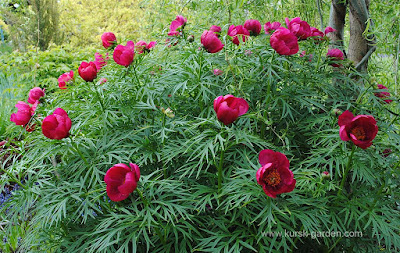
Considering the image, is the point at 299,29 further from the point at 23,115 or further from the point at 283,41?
the point at 23,115

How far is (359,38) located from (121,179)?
1.69 m

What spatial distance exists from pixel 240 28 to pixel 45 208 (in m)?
1.03

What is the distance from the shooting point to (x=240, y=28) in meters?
1.38

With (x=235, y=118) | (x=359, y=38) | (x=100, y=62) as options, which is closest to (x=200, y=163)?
(x=235, y=118)

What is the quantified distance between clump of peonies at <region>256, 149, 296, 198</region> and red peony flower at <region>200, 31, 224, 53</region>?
49 cm

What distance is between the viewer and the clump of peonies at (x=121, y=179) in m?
1.00

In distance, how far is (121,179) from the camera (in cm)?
103

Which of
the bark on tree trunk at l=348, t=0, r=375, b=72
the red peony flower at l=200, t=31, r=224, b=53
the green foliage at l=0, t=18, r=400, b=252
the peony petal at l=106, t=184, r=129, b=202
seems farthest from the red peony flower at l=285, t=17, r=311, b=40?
the peony petal at l=106, t=184, r=129, b=202

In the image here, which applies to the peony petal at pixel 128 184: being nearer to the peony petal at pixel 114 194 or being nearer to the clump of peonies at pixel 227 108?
the peony petal at pixel 114 194

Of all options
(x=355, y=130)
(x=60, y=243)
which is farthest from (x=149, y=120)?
(x=355, y=130)

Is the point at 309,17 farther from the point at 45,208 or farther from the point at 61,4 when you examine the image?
the point at 61,4

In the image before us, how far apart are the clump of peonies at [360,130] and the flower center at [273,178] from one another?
0.24 m

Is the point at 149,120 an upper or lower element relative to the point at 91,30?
upper


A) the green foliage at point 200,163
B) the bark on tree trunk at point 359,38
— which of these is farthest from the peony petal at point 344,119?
the bark on tree trunk at point 359,38
